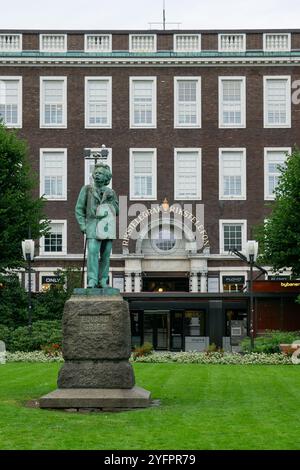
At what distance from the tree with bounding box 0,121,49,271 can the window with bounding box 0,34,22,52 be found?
16.3 metres

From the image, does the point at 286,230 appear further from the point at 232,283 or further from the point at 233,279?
the point at 232,283

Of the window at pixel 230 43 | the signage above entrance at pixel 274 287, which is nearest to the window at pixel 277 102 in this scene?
the window at pixel 230 43

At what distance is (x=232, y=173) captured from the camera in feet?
215

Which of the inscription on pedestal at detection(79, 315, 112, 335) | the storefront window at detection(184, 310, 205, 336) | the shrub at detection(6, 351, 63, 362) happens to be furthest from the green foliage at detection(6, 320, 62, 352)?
the inscription on pedestal at detection(79, 315, 112, 335)

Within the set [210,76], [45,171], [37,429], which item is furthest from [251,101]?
[37,429]

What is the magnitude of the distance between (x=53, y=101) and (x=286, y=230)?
76.5 feet

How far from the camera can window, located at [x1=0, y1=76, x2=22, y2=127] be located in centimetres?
6569

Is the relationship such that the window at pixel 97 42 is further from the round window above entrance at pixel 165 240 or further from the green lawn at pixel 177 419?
the green lawn at pixel 177 419

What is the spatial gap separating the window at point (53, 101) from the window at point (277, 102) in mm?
13941

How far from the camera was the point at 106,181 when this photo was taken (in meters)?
20.8
